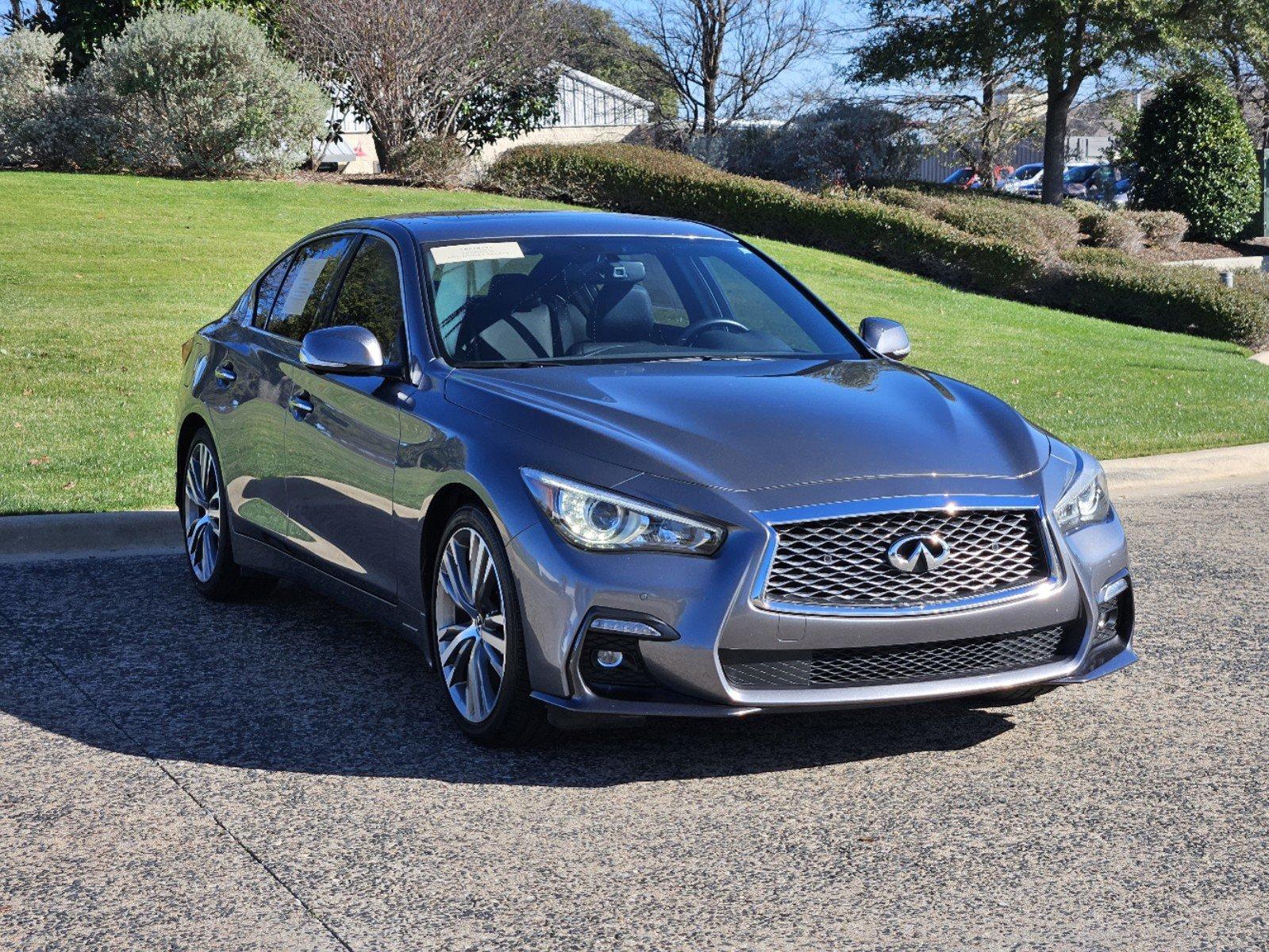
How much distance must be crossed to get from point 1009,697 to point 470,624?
65.7 inches

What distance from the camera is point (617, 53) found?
42594 millimetres

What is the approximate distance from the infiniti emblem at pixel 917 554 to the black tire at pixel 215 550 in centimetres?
342

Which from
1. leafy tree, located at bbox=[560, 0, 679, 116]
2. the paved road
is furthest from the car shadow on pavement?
leafy tree, located at bbox=[560, 0, 679, 116]

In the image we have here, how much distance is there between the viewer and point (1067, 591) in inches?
188

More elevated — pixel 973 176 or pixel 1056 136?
pixel 1056 136

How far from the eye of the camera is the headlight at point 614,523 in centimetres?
448

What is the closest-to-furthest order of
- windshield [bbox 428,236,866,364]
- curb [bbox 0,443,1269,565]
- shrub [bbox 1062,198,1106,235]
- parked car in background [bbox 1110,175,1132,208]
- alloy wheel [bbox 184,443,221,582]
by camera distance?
windshield [bbox 428,236,866,364] < alloy wheel [bbox 184,443,221,582] < curb [bbox 0,443,1269,565] < shrub [bbox 1062,198,1106,235] < parked car in background [bbox 1110,175,1132,208]

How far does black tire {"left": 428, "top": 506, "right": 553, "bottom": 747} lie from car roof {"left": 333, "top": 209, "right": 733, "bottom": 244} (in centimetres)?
154

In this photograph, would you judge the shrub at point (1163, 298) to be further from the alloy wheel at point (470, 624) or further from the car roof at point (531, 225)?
the alloy wheel at point (470, 624)

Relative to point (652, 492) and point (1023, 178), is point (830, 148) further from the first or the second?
point (652, 492)

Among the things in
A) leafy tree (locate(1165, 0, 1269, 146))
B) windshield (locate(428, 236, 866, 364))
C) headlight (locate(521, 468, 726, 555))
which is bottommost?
headlight (locate(521, 468, 726, 555))

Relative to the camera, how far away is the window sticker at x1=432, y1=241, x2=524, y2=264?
6051 millimetres

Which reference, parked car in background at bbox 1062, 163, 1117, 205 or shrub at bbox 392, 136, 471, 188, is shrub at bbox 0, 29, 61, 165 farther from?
parked car in background at bbox 1062, 163, 1117, 205

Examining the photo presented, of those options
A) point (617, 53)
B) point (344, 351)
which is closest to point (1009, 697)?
point (344, 351)
